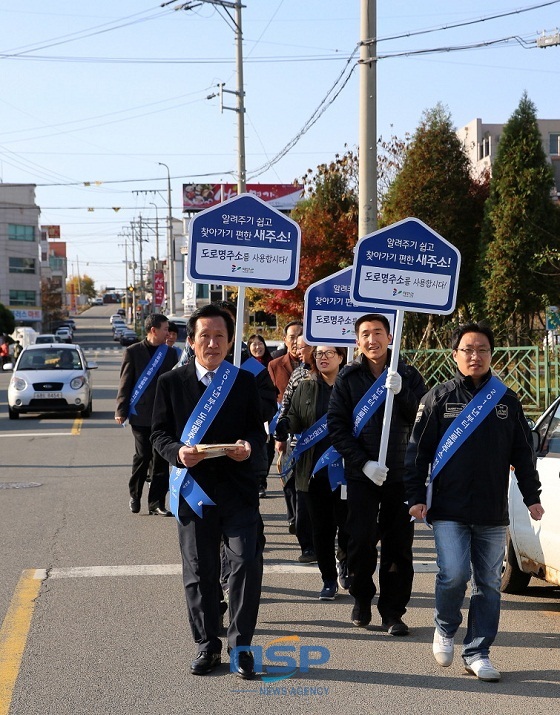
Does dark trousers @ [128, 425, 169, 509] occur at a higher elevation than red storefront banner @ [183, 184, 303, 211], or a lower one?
lower

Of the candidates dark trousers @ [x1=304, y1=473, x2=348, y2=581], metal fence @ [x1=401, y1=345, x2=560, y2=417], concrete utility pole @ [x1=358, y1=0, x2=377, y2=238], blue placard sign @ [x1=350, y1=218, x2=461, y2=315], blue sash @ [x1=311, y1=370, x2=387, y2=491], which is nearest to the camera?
blue sash @ [x1=311, y1=370, x2=387, y2=491]

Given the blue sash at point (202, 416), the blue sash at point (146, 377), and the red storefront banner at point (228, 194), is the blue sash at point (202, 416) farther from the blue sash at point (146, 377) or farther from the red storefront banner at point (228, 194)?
the red storefront banner at point (228, 194)

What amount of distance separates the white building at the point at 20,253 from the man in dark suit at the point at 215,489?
10318cm

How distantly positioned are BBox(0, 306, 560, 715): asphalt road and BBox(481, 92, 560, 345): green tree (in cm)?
1085

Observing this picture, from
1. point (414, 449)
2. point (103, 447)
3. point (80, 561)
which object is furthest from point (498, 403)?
point (103, 447)

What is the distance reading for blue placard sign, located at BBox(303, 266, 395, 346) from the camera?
9.65 m

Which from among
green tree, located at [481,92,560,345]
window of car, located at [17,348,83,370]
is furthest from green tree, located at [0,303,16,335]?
green tree, located at [481,92,560,345]

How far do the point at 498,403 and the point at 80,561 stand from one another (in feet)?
14.4

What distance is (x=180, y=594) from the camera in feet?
24.9

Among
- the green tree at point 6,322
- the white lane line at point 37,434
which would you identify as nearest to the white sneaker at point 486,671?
the white lane line at point 37,434

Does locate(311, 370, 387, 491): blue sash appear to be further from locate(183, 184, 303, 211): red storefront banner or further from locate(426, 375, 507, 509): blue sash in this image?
locate(183, 184, 303, 211): red storefront banner

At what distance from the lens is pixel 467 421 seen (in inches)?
226

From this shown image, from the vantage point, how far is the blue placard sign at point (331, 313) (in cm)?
965

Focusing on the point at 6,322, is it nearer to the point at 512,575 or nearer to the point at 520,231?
the point at 520,231
